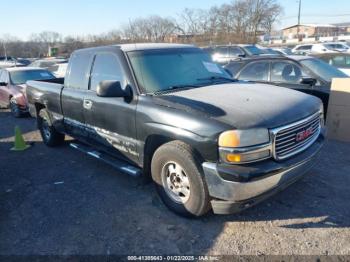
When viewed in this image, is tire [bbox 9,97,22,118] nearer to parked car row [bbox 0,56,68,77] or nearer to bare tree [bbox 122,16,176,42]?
parked car row [bbox 0,56,68,77]

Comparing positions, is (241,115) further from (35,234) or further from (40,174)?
(40,174)

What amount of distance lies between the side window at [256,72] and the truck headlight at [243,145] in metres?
4.59

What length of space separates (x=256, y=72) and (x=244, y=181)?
16.8 feet

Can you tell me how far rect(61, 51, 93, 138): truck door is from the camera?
190 inches

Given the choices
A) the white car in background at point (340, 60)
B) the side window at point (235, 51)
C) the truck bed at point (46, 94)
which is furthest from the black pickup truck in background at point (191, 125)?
the side window at point (235, 51)

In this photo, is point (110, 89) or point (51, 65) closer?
point (110, 89)

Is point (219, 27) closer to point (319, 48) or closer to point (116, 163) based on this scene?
point (319, 48)

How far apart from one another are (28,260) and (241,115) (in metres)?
2.50

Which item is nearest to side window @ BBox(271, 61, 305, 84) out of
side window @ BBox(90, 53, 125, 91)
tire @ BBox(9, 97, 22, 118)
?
side window @ BBox(90, 53, 125, 91)

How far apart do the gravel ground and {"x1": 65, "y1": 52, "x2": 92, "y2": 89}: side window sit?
1.46 m

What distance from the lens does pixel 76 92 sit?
4957 millimetres

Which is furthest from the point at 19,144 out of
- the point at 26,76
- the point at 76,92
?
the point at 26,76

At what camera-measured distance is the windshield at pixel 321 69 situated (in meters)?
6.61

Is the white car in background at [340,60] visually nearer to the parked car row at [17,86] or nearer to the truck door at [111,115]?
the truck door at [111,115]
